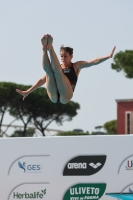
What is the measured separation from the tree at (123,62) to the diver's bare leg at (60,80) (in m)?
29.0

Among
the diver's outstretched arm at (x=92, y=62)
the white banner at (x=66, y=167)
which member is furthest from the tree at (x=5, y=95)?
the diver's outstretched arm at (x=92, y=62)

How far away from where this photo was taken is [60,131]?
47.2 meters

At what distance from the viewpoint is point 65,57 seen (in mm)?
7773

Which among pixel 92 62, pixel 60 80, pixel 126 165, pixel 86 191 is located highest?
pixel 92 62

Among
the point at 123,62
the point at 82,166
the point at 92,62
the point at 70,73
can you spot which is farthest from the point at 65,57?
the point at 123,62

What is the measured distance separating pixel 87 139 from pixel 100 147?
345 mm

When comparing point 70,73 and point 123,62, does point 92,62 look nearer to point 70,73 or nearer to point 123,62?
point 70,73

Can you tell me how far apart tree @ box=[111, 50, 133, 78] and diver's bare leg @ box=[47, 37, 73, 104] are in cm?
2903

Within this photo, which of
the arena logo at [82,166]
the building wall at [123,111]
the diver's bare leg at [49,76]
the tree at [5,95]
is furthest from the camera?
the tree at [5,95]

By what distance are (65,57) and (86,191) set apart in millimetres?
4361

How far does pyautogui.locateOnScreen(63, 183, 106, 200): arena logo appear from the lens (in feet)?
36.6

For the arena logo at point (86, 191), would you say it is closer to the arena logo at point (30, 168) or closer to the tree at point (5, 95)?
the arena logo at point (30, 168)

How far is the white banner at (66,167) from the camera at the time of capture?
11086mm

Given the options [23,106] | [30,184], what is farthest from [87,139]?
[23,106]
